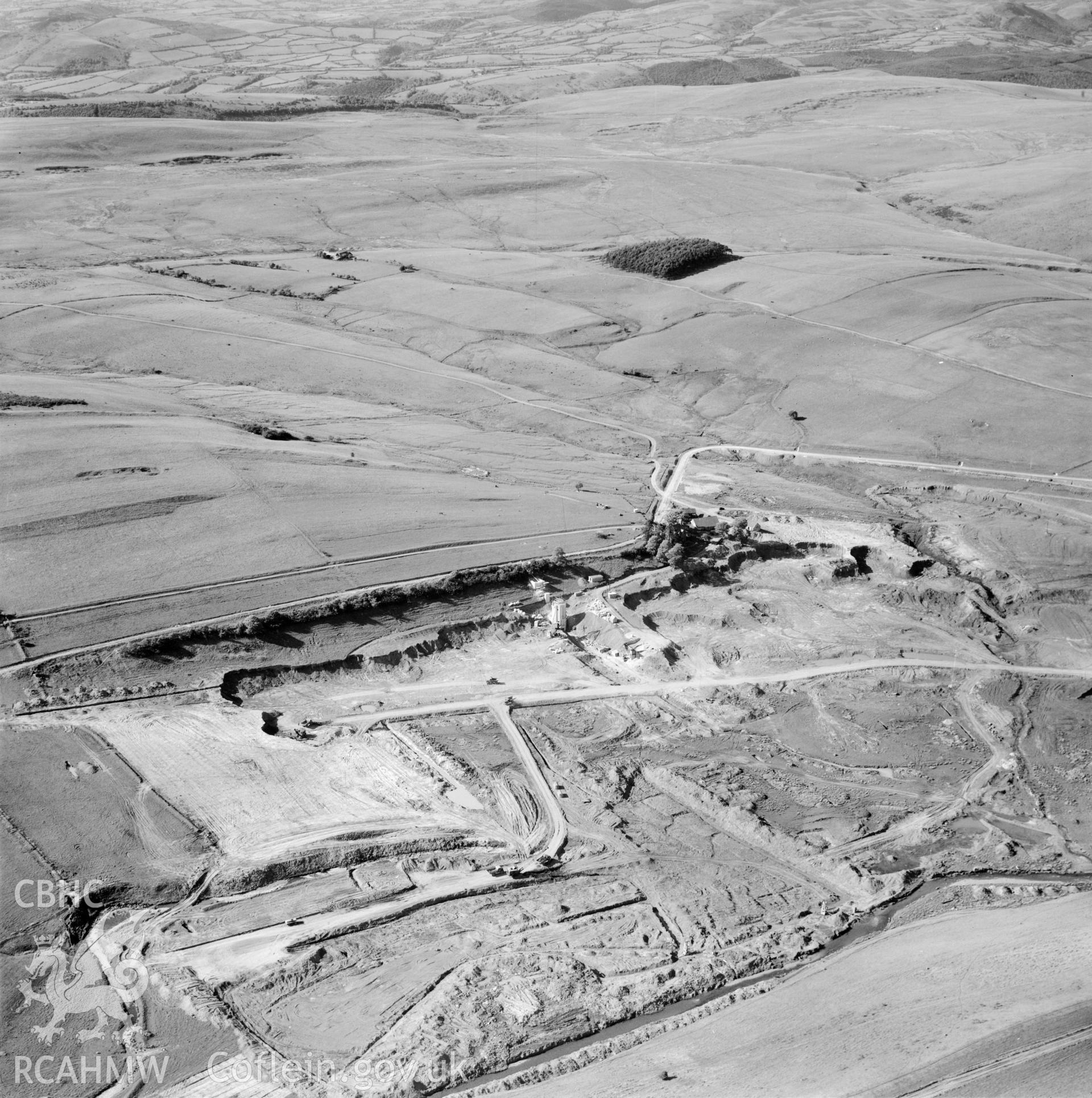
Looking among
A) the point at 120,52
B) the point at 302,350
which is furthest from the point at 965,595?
the point at 120,52

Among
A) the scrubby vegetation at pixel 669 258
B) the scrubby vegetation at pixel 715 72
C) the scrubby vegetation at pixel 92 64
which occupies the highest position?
the scrubby vegetation at pixel 92 64

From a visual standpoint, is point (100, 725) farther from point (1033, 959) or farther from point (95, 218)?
point (95, 218)

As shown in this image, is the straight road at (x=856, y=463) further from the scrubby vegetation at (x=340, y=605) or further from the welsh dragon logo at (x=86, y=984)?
the welsh dragon logo at (x=86, y=984)

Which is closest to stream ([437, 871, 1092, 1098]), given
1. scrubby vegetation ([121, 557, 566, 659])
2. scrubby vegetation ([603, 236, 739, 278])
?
scrubby vegetation ([121, 557, 566, 659])

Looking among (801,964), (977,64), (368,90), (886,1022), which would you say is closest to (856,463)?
(801,964)

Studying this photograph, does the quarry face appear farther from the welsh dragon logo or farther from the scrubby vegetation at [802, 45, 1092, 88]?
the scrubby vegetation at [802, 45, 1092, 88]

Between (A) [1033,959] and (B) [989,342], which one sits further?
(B) [989,342]

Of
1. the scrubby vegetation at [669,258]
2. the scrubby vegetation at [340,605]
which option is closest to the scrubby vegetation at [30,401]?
the scrubby vegetation at [340,605]
